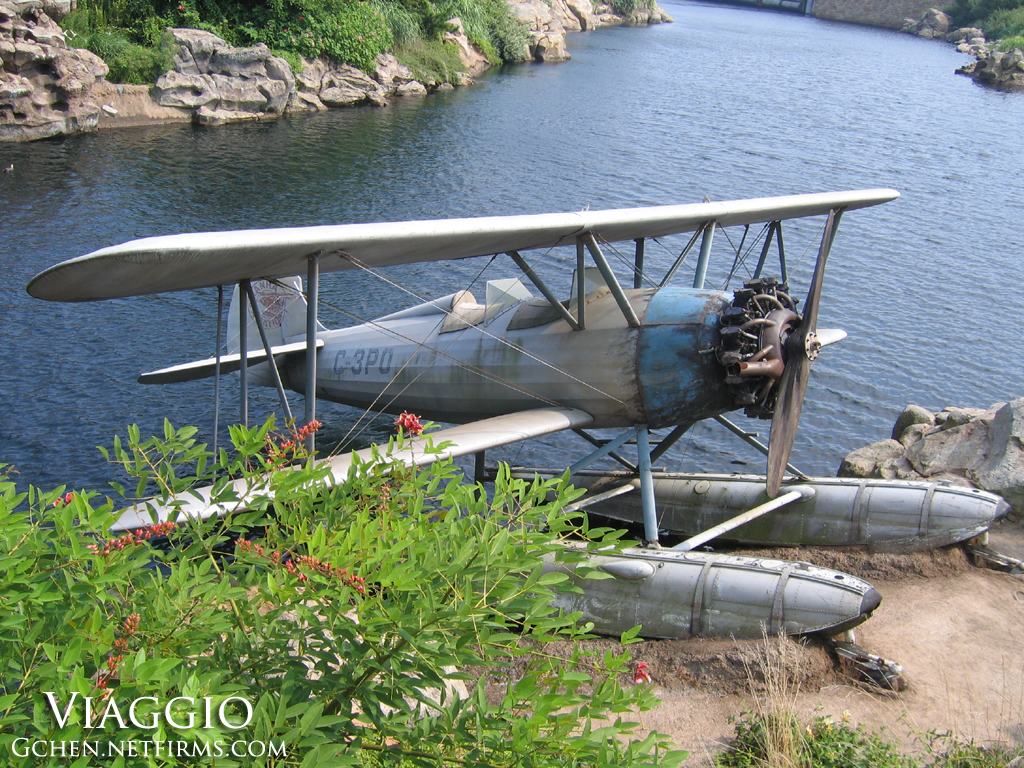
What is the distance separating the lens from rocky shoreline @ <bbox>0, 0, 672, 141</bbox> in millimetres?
26094

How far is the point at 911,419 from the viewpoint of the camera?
552 inches

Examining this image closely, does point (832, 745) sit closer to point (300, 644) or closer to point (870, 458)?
point (300, 644)

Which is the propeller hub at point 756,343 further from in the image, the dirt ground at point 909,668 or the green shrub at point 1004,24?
the green shrub at point 1004,24

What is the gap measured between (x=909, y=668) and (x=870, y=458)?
5.68m

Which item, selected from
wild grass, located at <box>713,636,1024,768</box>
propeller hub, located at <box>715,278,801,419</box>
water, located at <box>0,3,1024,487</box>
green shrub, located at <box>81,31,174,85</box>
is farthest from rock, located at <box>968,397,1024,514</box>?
green shrub, located at <box>81,31,174,85</box>

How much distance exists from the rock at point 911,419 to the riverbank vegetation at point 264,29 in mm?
29130

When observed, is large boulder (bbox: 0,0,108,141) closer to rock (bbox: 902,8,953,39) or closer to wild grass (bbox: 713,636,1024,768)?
wild grass (bbox: 713,636,1024,768)

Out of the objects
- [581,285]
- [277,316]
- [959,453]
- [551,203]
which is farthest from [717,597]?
[551,203]

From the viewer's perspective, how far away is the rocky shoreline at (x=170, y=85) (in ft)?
85.6

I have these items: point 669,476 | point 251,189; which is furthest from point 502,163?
point 669,476

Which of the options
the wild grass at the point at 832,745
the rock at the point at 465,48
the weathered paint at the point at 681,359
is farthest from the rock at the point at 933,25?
the wild grass at the point at 832,745

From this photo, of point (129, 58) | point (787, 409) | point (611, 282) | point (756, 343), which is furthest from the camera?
point (129, 58)

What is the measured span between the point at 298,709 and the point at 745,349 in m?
6.61

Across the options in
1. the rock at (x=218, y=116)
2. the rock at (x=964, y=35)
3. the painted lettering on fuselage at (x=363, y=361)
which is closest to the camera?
the painted lettering on fuselage at (x=363, y=361)
